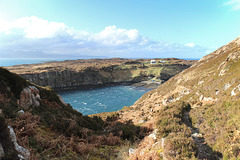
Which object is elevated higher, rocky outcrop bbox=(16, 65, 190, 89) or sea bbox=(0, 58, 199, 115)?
rocky outcrop bbox=(16, 65, 190, 89)

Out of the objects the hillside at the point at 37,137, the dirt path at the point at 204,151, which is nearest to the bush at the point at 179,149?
the dirt path at the point at 204,151

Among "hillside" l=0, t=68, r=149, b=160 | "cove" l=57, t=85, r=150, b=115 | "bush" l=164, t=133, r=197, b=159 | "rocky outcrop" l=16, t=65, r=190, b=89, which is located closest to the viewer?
"hillside" l=0, t=68, r=149, b=160

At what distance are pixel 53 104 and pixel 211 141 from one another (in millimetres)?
15959

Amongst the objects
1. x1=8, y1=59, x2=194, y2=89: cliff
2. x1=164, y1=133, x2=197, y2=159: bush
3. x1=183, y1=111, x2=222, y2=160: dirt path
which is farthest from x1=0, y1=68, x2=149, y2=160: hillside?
x1=8, y1=59, x2=194, y2=89: cliff

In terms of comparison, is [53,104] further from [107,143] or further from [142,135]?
[142,135]

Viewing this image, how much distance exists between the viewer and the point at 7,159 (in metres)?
3.33

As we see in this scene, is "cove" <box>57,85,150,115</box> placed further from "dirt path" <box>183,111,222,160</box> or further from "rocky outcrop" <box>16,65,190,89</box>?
"dirt path" <box>183,111,222,160</box>

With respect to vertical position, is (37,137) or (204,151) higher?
(37,137)

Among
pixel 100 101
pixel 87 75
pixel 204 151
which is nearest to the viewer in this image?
pixel 204 151

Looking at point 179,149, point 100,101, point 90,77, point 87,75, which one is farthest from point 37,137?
point 87,75

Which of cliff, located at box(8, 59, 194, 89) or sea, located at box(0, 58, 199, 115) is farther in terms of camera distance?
cliff, located at box(8, 59, 194, 89)

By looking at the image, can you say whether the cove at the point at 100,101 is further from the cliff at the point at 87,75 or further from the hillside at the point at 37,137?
the hillside at the point at 37,137

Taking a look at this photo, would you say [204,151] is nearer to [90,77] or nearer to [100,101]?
[100,101]

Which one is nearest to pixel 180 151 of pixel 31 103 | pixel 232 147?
pixel 232 147
